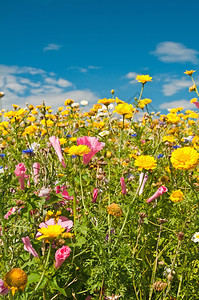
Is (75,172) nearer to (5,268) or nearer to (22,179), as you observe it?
(22,179)

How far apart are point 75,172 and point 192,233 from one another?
58 centimetres

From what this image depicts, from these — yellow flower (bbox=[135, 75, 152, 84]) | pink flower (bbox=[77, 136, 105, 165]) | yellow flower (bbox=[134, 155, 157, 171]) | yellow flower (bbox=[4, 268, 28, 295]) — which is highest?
yellow flower (bbox=[135, 75, 152, 84])

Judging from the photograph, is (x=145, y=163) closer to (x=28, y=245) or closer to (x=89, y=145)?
(x=89, y=145)

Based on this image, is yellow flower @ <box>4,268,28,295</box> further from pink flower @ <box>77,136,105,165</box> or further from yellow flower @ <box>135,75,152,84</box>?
yellow flower @ <box>135,75,152,84</box>

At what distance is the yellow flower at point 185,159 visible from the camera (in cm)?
121

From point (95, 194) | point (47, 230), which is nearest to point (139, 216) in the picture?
point (95, 194)

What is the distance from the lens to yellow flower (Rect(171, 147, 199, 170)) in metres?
1.21

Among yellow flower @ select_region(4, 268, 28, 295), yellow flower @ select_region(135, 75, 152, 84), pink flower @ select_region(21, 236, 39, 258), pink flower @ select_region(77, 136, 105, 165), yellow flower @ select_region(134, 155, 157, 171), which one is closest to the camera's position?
yellow flower @ select_region(4, 268, 28, 295)

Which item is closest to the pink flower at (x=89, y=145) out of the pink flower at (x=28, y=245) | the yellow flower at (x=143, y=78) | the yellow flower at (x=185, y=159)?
the yellow flower at (x=185, y=159)

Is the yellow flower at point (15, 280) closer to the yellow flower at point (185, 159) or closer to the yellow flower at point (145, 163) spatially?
the yellow flower at point (145, 163)

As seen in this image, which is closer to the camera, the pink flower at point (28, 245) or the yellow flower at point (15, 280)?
the yellow flower at point (15, 280)

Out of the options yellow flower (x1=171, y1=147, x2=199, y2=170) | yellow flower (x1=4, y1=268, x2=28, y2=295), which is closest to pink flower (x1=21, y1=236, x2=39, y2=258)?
yellow flower (x1=4, y1=268, x2=28, y2=295)

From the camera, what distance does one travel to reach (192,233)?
136 cm

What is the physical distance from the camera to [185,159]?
48.2 inches
